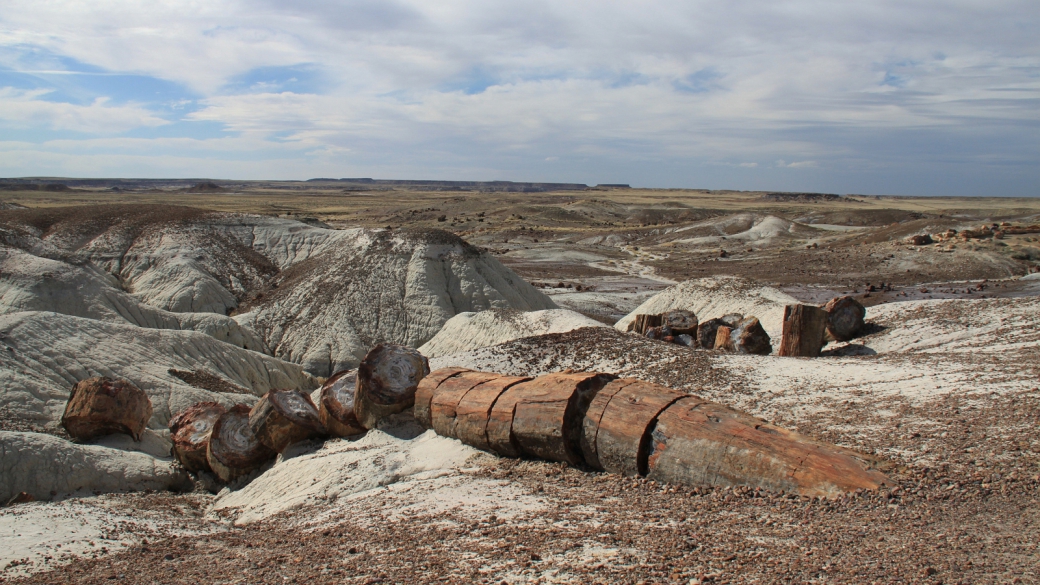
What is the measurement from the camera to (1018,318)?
1273 centimetres

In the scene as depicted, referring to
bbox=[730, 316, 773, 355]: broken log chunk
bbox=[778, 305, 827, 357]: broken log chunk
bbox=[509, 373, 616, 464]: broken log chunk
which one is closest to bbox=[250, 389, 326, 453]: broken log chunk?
bbox=[509, 373, 616, 464]: broken log chunk

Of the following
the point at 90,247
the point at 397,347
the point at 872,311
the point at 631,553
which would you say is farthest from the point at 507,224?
the point at 631,553

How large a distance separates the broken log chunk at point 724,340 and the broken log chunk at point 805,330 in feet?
3.98

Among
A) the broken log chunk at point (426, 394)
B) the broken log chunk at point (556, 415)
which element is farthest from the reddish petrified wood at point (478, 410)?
the broken log chunk at point (426, 394)

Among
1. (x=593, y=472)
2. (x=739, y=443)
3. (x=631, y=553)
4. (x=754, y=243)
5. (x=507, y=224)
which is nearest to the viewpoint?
(x=631, y=553)

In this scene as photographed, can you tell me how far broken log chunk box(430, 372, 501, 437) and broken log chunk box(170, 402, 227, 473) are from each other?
4012mm

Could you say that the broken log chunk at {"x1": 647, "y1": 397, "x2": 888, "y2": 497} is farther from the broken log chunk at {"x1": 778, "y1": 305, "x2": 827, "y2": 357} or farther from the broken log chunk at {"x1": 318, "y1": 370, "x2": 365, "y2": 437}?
the broken log chunk at {"x1": 778, "y1": 305, "x2": 827, "y2": 357}

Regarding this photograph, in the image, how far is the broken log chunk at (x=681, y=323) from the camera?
1516 cm

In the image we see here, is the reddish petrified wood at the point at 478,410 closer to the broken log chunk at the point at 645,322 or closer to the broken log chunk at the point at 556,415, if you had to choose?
the broken log chunk at the point at 556,415

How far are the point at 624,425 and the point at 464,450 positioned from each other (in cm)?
242

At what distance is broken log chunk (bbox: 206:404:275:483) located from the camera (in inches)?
394

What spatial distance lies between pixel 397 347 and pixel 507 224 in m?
65.4

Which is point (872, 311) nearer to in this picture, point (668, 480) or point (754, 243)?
point (668, 480)

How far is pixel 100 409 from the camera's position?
10.4m
